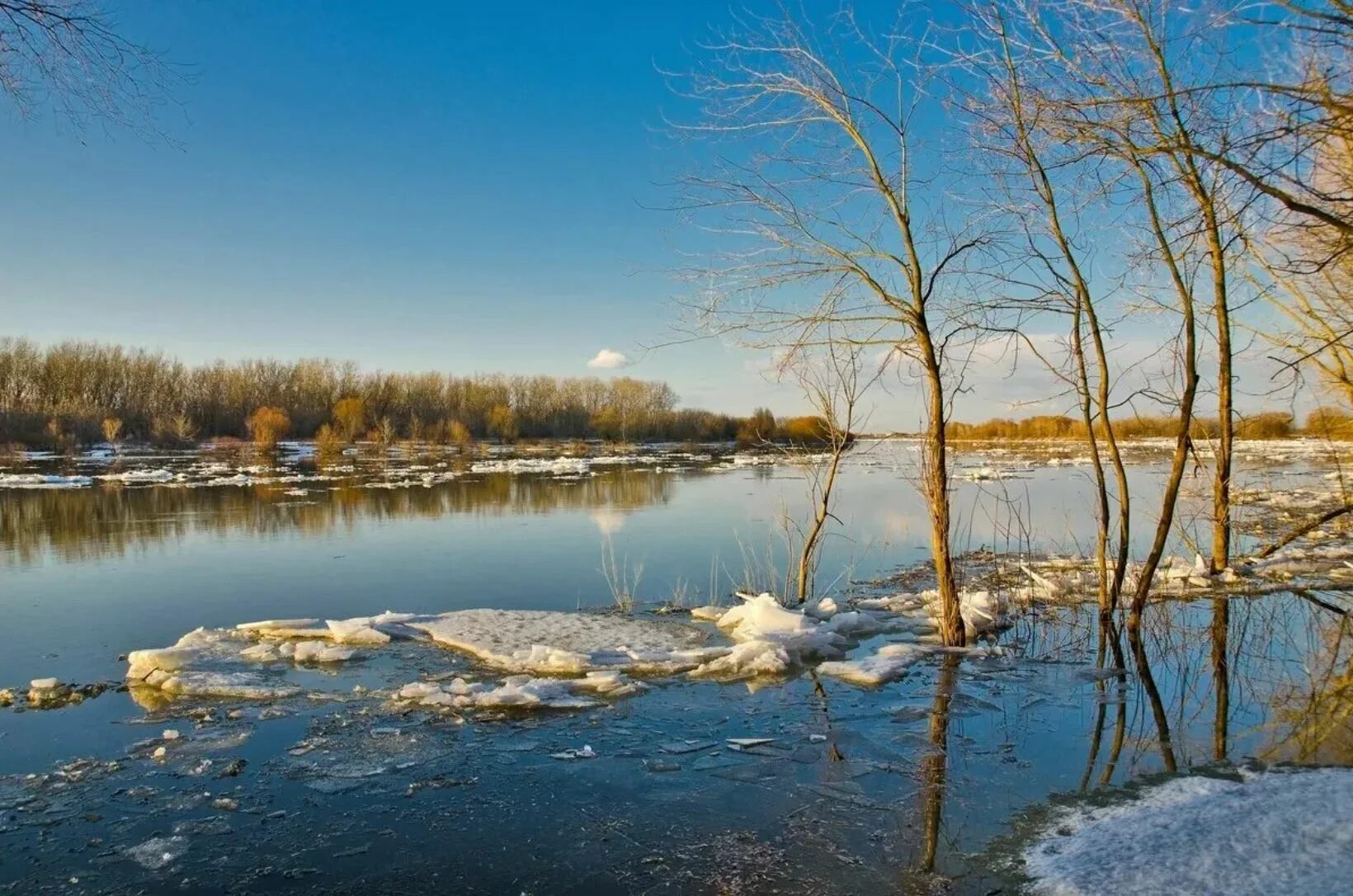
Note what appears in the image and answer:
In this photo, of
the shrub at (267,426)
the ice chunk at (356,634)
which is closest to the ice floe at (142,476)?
the shrub at (267,426)

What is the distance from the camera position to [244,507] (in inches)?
814

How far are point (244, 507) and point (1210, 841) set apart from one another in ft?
70.0

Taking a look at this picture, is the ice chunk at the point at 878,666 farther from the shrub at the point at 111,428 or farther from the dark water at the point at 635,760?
the shrub at the point at 111,428

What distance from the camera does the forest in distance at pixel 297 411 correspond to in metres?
52.8

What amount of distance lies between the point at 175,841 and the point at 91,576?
9.77 m

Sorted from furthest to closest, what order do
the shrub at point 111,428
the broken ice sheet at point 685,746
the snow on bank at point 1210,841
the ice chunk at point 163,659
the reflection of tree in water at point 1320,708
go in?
1. the shrub at point 111,428
2. the ice chunk at point 163,659
3. the broken ice sheet at point 685,746
4. the reflection of tree in water at point 1320,708
5. the snow on bank at point 1210,841

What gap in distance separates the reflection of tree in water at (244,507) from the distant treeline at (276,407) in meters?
30.0

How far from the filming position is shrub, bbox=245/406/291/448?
52.6 metres

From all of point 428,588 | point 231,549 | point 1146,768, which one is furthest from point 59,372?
point 1146,768

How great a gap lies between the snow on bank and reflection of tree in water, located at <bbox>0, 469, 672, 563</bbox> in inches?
580

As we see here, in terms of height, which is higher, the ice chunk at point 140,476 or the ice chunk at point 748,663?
the ice chunk at point 140,476

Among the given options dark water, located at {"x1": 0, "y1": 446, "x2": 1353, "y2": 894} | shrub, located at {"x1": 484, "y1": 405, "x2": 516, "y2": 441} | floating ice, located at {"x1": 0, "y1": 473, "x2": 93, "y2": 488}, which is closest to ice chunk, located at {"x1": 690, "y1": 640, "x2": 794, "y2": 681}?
dark water, located at {"x1": 0, "y1": 446, "x2": 1353, "y2": 894}

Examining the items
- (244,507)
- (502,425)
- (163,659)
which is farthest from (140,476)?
(502,425)

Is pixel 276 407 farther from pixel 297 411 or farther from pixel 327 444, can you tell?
pixel 327 444
